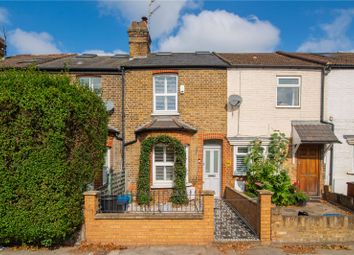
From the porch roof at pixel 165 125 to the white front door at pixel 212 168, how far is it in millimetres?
1265

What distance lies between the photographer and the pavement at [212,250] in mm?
5801

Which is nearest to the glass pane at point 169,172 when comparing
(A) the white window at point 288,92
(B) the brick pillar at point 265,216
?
(B) the brick pillar at point 265,216

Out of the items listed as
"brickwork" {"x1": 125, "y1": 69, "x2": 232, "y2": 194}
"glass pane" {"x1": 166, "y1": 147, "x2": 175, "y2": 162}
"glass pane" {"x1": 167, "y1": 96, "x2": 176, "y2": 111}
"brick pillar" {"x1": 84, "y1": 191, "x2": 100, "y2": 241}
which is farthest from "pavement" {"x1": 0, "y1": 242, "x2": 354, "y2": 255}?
"glass pane" {"x1": 167, "y1": 96, "x2": 176, "y2": 111}

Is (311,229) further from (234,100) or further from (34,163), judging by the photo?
(34,163)

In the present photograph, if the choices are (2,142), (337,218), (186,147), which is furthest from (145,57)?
(337,218)

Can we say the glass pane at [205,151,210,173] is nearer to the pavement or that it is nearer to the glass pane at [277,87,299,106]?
the glass pane at [277,87,299,106]

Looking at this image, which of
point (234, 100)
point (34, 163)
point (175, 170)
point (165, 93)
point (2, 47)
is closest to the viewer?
point (34, 163)

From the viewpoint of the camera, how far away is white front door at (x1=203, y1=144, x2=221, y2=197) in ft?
36.4

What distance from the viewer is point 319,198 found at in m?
10.6

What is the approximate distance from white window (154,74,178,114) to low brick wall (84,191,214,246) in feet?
18.3

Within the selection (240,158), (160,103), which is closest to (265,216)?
(240,158)

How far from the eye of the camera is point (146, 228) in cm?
625

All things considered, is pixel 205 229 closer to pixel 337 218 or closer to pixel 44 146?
pixel 337 218

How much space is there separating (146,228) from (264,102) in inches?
294
